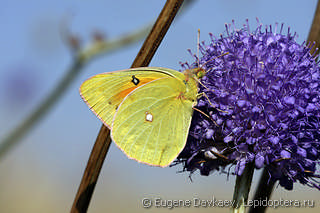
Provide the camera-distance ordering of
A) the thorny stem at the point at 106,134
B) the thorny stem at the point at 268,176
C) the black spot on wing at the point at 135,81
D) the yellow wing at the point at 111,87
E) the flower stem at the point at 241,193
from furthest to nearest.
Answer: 1. the black spot on wing at the point at 135,81
2. the yellow wing at the point at 111,87
3. the thorny stem at the point at 268,176
4. the flower stem at the point at 241,193
5. the thorny stem at the point at 106,134

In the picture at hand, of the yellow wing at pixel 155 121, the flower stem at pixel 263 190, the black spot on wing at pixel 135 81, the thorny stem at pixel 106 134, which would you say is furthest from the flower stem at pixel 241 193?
the black spot on wing at pixel 135 81

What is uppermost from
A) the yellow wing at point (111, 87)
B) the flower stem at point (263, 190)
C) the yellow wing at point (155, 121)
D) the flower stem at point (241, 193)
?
the yellow wing at point (111, 87)

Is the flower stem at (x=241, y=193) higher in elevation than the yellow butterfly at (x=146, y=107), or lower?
lower

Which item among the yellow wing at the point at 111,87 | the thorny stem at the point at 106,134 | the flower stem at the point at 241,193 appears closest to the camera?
the thorny stem at the point at 106,134

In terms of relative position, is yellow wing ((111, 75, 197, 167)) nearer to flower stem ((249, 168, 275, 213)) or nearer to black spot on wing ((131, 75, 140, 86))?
black spot on wing ((131, 75, 140, 86))

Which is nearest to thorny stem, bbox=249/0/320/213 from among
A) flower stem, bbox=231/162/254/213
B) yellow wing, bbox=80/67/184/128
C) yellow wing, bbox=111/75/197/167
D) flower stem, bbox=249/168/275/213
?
flower stem, bbox=249/168/275/213

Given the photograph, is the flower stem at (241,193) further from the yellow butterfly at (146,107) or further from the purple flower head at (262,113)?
the yellow butterfly at (146,107)
